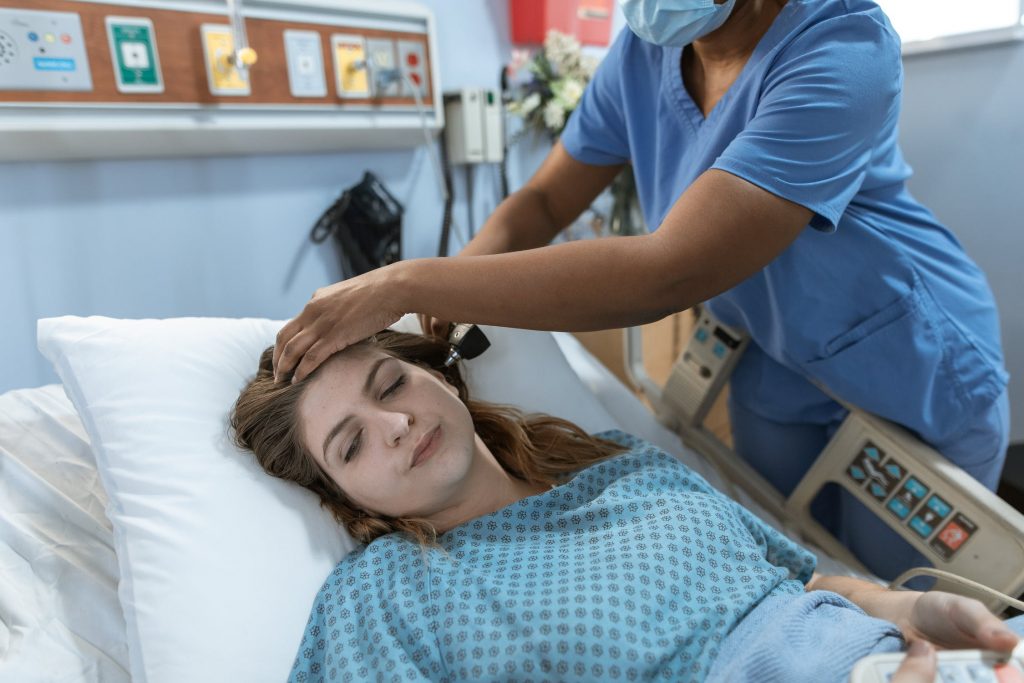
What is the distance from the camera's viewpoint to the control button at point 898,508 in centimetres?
117

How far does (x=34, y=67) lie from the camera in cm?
130

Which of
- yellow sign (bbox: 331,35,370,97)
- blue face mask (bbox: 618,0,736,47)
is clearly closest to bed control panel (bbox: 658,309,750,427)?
blue face mask (bbox: 618,0,736,47)

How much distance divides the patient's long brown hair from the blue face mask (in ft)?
2.02

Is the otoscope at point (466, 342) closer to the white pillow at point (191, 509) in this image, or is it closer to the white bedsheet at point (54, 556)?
the white pillow at point (191, 509)

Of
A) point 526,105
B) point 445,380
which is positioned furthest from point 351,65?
A: point 445,380

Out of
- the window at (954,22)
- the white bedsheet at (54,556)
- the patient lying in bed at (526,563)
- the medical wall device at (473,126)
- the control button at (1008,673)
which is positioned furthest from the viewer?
the medical wall device at (473,126)

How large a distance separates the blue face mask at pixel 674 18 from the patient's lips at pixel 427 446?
0.67 meters

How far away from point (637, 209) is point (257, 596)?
1471 millimetres

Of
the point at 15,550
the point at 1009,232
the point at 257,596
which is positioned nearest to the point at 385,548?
the point at 257,596

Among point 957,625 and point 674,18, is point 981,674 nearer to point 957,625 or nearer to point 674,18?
point 957,625

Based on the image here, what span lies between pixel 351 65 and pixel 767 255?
1136 mm

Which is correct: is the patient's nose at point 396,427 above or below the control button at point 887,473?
above

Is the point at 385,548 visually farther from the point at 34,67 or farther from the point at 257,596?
the point at 34,67

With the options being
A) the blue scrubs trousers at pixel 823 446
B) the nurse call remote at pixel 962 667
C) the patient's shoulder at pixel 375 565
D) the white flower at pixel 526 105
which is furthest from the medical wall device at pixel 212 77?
the nurse call remote at pixel 962 667
